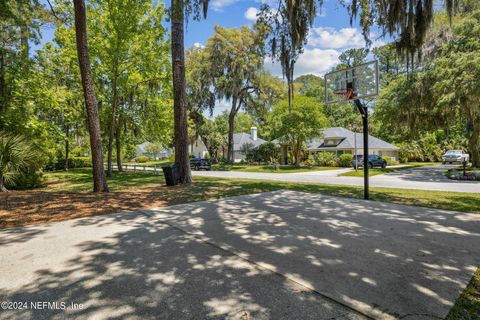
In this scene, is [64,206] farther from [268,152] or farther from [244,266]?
[268,152]

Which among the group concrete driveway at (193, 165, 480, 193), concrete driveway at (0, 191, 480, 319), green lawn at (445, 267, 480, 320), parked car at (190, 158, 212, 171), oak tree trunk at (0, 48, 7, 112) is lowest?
concrete driveway at (193, 165, 480, 193)

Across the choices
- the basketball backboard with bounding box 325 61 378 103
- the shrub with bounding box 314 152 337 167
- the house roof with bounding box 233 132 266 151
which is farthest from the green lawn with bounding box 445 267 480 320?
the house roof with bounding box 233 132 266 151

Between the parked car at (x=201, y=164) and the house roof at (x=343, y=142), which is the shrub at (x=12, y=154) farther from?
the house roof at (x=343, y=142)

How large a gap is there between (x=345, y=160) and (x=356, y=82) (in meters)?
22.9

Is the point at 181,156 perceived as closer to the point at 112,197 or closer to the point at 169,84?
the point at 112,197

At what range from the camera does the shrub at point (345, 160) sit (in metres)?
29.8

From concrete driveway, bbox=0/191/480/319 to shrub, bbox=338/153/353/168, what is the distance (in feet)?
82.5

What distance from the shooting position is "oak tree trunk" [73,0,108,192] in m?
8.59

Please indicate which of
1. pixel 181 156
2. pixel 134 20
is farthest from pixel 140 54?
pixel 181 156

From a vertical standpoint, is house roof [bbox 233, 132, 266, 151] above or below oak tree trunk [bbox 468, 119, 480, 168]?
above

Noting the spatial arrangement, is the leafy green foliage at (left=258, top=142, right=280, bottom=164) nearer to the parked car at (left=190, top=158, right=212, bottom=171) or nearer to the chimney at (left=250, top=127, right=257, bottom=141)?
the chimney at (left=250, top=127, right=257, bottom=141)

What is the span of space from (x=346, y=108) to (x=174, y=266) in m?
49.4

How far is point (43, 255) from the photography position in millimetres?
3637

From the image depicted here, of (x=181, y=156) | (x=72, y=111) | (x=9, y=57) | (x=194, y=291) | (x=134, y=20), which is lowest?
(x=194, y=291)
